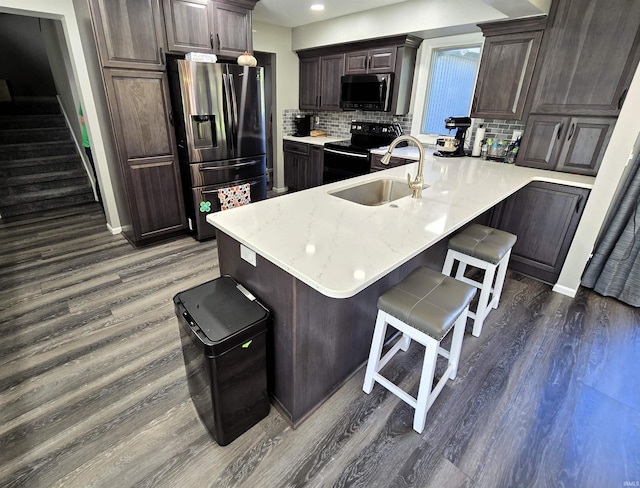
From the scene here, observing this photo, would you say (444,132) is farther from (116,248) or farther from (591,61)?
(116,248)

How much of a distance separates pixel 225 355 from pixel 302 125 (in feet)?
14.6

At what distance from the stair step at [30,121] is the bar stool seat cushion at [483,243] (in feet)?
21.6

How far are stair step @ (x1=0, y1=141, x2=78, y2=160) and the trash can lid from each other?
17.0 feet

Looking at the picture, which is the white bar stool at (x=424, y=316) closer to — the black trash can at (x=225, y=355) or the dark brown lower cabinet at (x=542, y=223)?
the black trash can at (x=225, y=355)

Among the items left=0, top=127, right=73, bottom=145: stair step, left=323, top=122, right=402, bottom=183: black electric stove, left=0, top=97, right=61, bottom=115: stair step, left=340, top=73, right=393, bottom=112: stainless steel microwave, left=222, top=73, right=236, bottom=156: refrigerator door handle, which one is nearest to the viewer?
left=222, top=73, right=236, bottom=156: refrigerator door handle

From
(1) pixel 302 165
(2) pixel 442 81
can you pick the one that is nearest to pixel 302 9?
(2) pixel 442 81

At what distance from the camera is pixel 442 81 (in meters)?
3.70

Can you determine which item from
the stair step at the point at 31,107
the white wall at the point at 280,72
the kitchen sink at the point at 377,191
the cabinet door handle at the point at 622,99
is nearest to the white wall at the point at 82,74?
the white wall at the point at 280,72

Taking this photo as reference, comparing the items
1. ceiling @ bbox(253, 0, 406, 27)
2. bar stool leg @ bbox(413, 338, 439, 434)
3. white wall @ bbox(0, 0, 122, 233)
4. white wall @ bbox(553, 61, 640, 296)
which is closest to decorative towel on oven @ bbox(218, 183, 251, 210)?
white wall @ bbox(0, 0, 122, 233)

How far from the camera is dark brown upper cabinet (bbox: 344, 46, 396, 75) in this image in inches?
145

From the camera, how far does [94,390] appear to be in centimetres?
170

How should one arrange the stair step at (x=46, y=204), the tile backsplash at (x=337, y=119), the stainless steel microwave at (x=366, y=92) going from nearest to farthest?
the stainless steel microwave at (x=366, y=92) → the stair step at (x=46, y=204) → the tile backsplash at (x=337, y=119)

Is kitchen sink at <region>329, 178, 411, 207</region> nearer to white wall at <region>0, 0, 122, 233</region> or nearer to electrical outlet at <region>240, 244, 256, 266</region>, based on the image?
electrical outlet at <region>240, 244, 256, 266</region>

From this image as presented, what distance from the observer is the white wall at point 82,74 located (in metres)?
2.71
